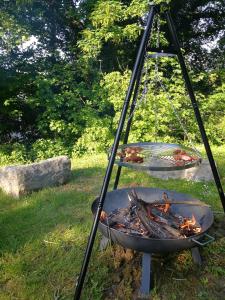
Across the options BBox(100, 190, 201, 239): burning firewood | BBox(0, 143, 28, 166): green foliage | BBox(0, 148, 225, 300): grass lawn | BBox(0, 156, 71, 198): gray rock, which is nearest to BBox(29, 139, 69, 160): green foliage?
BBox(0, 143, 28, 166): green foliage

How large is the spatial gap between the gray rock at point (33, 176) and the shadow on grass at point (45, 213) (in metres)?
0.11

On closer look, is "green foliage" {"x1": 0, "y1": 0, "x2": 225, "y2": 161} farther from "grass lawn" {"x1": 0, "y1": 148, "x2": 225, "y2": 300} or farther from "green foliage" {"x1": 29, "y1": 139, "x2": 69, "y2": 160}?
"grass lawn" {"x1": 0, "y1": 148, "x2": 225, "y2": 300}

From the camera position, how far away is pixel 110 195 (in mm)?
2789

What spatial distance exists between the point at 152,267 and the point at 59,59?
6879 mm

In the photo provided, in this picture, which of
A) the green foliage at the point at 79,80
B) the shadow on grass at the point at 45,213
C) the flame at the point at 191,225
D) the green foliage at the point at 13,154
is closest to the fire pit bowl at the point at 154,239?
the flame at the point at 191,225

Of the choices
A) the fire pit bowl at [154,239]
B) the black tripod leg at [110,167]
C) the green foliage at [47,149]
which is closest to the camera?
the black tripod leg at [110,167]

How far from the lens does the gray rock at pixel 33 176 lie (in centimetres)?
379

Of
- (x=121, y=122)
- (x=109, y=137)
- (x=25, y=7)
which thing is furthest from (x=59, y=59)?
(x=121, y=122)

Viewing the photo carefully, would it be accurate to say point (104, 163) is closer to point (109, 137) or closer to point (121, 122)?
point (109, 137)

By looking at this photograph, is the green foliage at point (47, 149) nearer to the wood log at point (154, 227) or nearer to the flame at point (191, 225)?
the wood log at point (154, 227)

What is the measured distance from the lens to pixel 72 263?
96.4 inches

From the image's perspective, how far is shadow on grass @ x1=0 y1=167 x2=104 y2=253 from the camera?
287cm

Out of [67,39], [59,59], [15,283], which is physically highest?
[67,39]

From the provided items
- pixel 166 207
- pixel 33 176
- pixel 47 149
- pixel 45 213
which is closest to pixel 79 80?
pixel 47 149
